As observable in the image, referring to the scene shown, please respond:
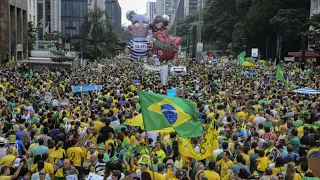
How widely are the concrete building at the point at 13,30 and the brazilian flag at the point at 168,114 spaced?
41.8m

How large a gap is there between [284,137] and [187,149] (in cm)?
363

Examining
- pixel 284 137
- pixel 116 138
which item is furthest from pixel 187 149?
pixel 284 137

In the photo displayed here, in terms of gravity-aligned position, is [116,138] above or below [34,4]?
below

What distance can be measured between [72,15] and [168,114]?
101 m

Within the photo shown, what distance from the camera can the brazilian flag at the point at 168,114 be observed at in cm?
868

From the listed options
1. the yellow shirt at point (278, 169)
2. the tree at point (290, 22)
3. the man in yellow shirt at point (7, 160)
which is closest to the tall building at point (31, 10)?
the tree at point (290, 22)

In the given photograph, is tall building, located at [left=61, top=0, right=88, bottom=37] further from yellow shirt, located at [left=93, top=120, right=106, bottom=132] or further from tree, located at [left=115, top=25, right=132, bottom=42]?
yellow shirt, located at [left=93, top=120, right=106, bottom=132]

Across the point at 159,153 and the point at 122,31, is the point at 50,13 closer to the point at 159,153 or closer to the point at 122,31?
the point at 122,31

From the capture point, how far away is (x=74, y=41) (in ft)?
260

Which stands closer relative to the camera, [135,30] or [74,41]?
[135,30]

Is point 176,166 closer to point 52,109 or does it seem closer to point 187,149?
point 187,149

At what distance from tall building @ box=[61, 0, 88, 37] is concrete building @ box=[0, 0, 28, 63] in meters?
46.4

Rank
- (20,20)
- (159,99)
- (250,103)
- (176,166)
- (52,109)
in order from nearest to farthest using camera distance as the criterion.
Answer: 1. (159,99)
2. (176,166)
3. (52,109)
4. (250,103)
5. (20,20)

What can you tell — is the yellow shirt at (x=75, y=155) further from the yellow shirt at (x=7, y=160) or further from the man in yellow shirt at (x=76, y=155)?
the yellow shirt at (x=7, y=160)
